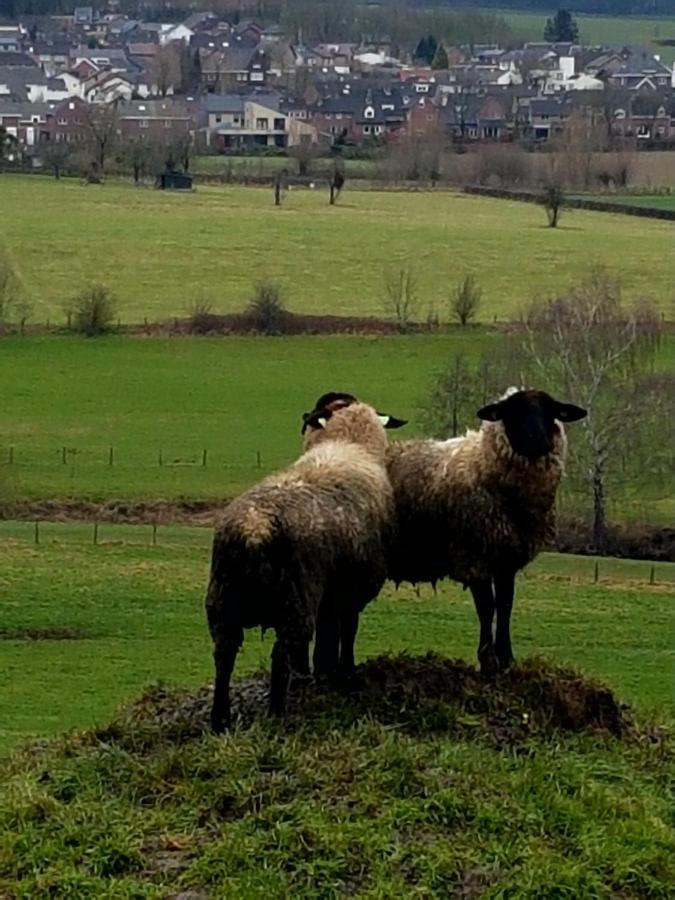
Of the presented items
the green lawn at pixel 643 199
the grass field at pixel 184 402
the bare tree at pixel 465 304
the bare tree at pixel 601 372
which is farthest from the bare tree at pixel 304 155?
the bare tree at pixel 601 372

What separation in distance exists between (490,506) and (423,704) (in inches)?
80.4

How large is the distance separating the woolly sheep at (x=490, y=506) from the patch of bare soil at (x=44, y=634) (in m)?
19.6

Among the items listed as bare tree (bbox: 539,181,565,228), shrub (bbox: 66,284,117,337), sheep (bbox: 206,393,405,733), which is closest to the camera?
sheep (bbox: 206,393,405,733)

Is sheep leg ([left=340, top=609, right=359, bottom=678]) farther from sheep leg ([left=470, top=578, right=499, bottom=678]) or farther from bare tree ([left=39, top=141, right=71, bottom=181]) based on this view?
bare tree ([left=39, top=141, right=71, bottom=181])

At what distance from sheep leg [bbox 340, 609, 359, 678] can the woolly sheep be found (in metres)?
0.81

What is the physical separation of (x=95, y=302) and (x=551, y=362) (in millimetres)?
27114

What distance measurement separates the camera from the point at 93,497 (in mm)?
48625

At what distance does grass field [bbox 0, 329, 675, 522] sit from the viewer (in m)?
50.5

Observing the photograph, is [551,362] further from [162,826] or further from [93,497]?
[162,826]

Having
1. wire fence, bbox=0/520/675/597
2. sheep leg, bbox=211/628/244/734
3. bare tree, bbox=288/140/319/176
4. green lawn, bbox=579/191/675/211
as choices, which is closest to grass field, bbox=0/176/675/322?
green lawn, bbox=579/191/675/211

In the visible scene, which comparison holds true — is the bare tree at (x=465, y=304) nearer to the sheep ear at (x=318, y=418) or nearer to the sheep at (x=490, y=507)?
the sheep ear at (x=318, y=418)

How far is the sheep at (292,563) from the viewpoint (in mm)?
12766

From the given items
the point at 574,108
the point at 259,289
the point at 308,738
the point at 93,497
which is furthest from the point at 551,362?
the point at 574,108

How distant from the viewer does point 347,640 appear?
1384cm
